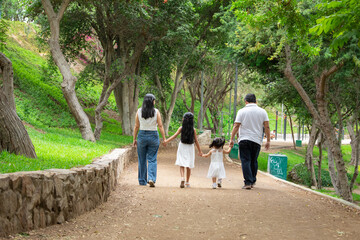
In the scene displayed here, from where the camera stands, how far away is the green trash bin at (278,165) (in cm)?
1244

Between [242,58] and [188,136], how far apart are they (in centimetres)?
742

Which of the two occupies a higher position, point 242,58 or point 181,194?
point 242,58

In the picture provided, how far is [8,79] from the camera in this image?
8.39 m

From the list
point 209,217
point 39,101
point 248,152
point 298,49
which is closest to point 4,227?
point 209,217

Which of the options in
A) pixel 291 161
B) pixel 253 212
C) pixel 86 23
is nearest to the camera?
pixel 253 212

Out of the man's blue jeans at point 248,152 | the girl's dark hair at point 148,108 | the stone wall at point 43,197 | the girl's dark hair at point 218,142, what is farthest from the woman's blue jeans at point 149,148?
the stone wall at point 43,197

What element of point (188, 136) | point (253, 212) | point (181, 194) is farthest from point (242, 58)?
point (253, 212)

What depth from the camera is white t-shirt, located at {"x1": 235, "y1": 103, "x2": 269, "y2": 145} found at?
8234 mm

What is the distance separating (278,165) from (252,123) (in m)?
4.72

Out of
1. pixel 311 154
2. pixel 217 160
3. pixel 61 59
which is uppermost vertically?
pixel 61 59

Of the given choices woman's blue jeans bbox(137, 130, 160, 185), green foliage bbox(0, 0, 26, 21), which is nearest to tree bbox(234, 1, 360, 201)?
woman's blue jeans bbox(137, 130, 160, 185)

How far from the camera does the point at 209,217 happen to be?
5703 mm

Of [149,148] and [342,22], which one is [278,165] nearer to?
[149,148]

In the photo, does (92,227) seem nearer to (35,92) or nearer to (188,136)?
(188,136)
